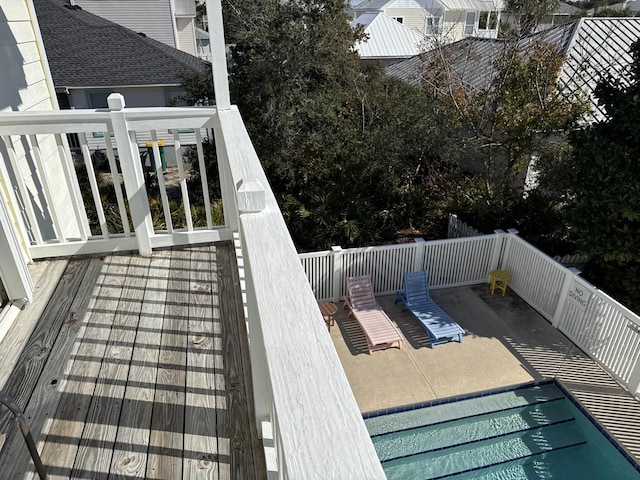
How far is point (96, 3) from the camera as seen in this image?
21.6 metres

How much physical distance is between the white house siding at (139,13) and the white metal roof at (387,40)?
956 cm

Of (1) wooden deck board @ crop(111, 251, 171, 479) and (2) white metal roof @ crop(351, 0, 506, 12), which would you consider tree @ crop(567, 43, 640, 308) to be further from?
(2) white metal roof @ crop(351, 0, 506, 12)

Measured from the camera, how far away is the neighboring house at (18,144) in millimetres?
2822

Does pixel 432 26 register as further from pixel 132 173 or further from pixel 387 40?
pixel 387 40

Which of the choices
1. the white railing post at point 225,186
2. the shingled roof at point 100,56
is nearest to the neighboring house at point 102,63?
the shingled roof at point 100,56

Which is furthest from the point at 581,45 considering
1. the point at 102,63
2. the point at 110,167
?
the point at 102,63

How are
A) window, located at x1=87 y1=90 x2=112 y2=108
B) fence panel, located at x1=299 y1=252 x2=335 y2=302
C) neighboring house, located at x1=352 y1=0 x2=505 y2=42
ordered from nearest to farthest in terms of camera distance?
fence panel, located at x1=299 y1=252 x2=335 y2=302, window, located at x1=87 y1=90 x2=112 y2=108, neighboring house, located at x1=352 y1=0 x2=505 y2=42

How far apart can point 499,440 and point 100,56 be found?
593 inches

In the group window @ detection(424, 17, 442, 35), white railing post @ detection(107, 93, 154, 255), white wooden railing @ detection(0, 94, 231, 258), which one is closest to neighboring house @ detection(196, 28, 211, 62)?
window @ detection(424, 17, 442, 35)

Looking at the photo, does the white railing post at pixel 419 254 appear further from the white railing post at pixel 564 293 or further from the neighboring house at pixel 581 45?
the neighboring house at pixel 581 45

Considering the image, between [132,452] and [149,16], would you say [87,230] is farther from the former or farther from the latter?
[149,16]

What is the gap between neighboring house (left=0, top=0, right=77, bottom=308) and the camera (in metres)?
2.82

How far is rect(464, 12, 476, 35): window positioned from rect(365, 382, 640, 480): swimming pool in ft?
102

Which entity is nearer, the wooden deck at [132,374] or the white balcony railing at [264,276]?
the white balcony railing at [264,276]
